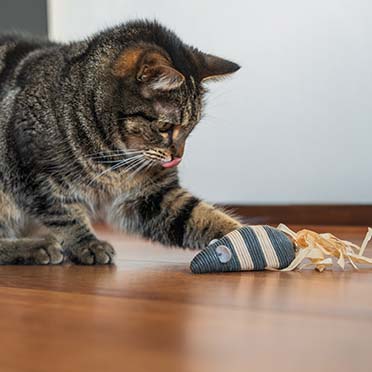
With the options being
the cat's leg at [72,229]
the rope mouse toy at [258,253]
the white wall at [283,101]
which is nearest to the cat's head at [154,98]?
the cat's leg at [72,229]

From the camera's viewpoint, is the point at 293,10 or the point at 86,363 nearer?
the point at 86,363

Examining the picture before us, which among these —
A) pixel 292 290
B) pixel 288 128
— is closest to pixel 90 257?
pixel 292 290

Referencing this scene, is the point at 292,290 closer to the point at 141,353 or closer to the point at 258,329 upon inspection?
the point at 258,329

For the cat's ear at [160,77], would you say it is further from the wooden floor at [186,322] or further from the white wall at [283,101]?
the white wall at [283,101]

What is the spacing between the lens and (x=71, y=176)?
Result: 150 cm

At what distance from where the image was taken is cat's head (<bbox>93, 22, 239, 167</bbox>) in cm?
148

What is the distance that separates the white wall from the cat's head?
1053 mm

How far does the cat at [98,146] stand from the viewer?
149 centimetres

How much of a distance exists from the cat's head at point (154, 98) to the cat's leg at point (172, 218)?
0.32 feet

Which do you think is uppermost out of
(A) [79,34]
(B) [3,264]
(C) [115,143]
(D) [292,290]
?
(A) [79,34]

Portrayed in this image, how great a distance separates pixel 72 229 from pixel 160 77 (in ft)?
1.20

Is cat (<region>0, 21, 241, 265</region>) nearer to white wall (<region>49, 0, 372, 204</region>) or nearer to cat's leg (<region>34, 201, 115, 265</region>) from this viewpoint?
cat's leg (<region>34, 201, 115, 265</region>)

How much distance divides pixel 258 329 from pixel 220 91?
2143 mm

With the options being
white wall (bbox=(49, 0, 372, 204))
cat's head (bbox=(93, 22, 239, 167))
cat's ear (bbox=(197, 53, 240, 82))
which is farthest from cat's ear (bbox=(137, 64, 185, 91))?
white wall (bbox=(49, 0, 372, 204))
